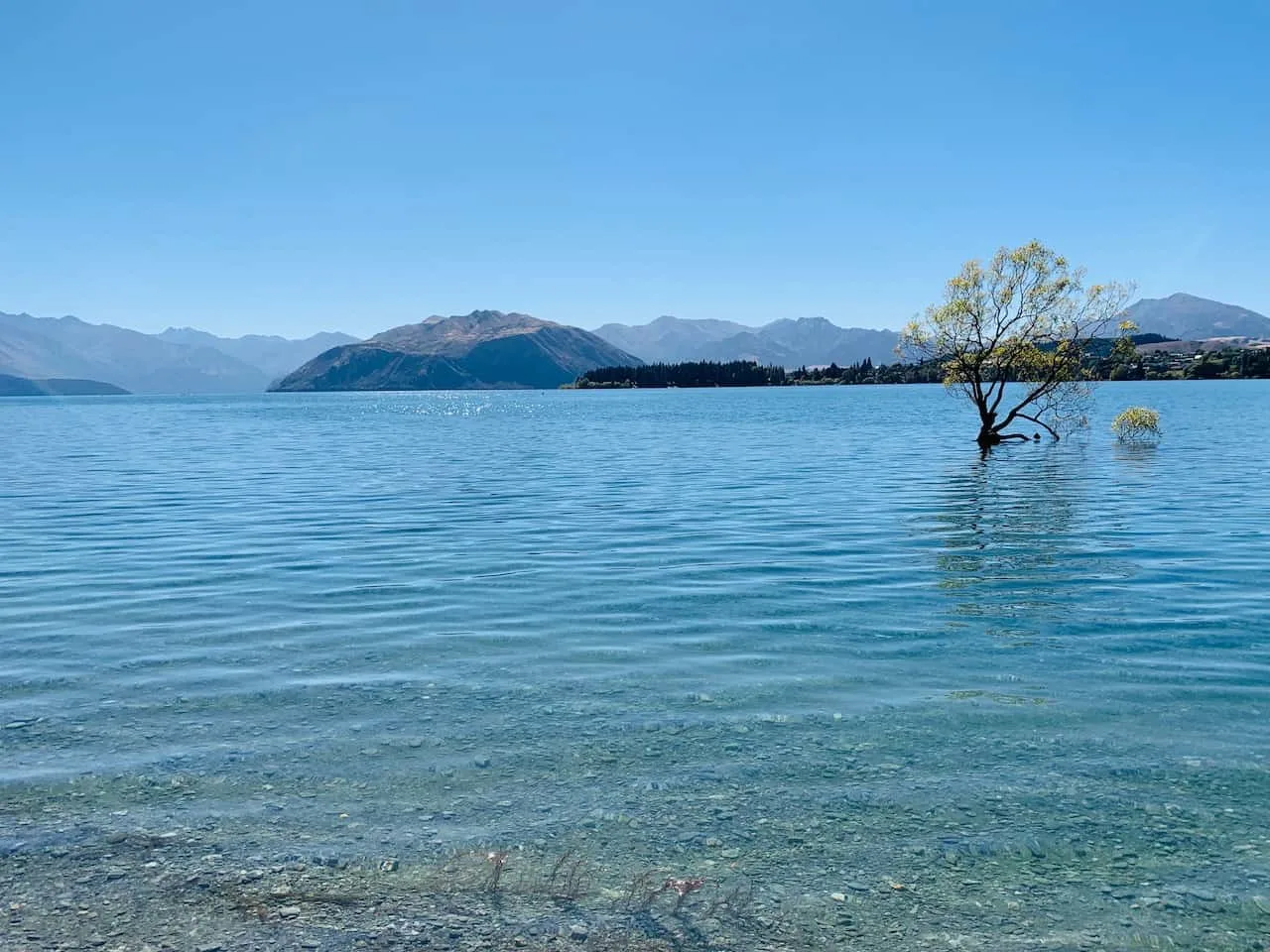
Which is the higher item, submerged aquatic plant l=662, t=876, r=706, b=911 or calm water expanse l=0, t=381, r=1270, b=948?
calm water expanse l=0, t=381, r=1270, b=948

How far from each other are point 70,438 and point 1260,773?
12222 cm

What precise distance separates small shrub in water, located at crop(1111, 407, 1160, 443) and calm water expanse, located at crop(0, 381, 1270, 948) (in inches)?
1683

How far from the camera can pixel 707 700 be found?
15258mm

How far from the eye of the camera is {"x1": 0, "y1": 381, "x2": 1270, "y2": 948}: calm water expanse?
10.3m

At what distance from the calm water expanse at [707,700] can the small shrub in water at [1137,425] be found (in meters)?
42.7

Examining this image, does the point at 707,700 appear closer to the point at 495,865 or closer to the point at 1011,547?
the point at 495,865

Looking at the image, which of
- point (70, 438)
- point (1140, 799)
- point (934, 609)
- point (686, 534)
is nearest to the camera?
point (1140, 799)

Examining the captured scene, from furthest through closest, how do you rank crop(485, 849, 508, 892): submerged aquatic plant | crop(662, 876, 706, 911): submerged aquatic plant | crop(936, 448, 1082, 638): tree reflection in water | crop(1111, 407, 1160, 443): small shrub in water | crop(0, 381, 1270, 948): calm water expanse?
crop(1111, 407, 1160, 443): small shrub in water < crop(936, 448, 1082, 638): tree reflection in water < crop(0, 381, 1270, 948): calm water expanse < crop(485, 849, 508, 892): submerged aquatic plant < crop(662, 876, 706, 911): submerged aquatic plant

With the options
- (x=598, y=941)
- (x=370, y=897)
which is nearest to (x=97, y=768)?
(x=370, y=897)

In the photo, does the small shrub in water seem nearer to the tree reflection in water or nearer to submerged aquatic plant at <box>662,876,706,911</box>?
the tree reflection in water

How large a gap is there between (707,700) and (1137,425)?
74271 mm

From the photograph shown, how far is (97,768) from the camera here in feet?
41.5

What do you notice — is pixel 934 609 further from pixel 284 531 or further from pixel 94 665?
pixel 284 531

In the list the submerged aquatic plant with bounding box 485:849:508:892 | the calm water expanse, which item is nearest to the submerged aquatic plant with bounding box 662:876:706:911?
the calm water expanse
